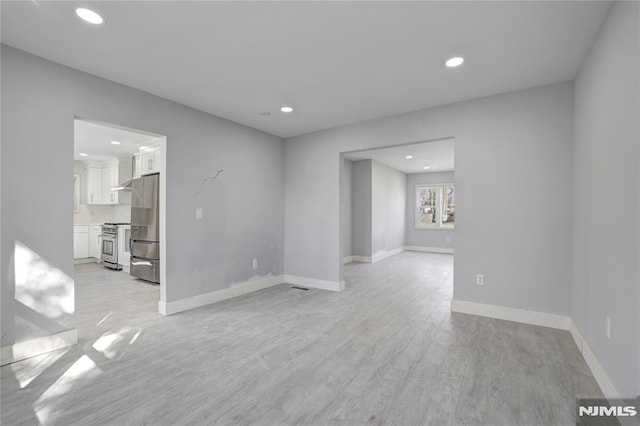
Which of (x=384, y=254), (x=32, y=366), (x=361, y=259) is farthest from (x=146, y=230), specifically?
(x=384, y=254)

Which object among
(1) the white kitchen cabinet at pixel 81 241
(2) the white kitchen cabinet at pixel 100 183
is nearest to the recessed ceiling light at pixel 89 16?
(2) the white kitchen cabinet at pixel 100 183

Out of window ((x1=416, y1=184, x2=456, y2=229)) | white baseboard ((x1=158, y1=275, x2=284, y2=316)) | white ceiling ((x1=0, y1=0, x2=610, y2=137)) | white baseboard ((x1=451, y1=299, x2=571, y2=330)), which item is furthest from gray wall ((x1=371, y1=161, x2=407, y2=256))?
white ceiling ((x1=0, y1=0, x2=610, y2=137))

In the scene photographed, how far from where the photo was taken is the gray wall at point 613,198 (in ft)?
5.11

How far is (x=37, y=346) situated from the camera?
2.43 meters

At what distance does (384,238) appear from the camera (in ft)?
26.2

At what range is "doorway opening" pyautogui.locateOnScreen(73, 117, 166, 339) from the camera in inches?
137

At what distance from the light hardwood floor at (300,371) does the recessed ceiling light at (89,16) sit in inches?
99.5

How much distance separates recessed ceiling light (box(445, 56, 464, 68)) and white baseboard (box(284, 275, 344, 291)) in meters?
3.20

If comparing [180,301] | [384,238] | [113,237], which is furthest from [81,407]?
[384,238]

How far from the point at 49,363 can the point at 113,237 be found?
182 inches

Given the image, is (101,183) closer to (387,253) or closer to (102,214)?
(102,214)

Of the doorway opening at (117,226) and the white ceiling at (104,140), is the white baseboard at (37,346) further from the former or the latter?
the white ceiling at (104,140)

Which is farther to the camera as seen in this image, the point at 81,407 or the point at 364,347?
the point at 364,347

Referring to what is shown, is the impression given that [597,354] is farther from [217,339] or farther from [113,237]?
[113,237]
